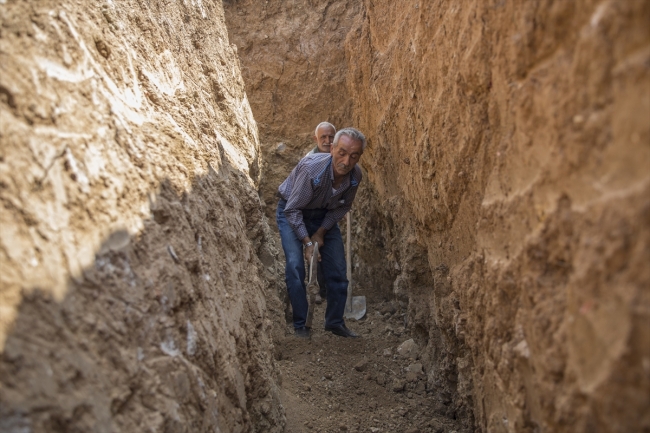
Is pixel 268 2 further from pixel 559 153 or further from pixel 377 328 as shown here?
pixel 559 153

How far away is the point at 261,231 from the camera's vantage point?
180 inches

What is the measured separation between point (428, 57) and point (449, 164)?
30.4 inches

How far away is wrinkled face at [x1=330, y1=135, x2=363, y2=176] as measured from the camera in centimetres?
473

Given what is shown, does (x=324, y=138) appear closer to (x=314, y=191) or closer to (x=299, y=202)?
(x=314, y=191)

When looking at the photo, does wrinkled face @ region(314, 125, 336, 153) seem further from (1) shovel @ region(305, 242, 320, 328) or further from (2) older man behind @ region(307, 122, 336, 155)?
(1) shovel @ region(305, 242, 320, 328)

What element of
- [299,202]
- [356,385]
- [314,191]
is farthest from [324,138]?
[356,385]

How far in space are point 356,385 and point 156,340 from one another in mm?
2356

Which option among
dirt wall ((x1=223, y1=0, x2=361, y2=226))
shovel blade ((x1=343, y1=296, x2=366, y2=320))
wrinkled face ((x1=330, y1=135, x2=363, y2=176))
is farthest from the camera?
dirt wall ((x1=223, y1=0, x2=361, y2=226))

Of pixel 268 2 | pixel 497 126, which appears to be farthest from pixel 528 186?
pixel 268 2

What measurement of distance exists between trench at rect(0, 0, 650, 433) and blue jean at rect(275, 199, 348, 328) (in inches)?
18.7

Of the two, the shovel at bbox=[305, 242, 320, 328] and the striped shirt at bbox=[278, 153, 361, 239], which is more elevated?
the striped shirt at bbox=[278, 153, 361, 239]

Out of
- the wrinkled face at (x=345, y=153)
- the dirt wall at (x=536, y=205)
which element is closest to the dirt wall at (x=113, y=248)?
the dirt wall at (x=536, y=205)

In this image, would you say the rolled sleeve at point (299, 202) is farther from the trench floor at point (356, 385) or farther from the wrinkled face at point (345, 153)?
the trench floor at point (356, 385)

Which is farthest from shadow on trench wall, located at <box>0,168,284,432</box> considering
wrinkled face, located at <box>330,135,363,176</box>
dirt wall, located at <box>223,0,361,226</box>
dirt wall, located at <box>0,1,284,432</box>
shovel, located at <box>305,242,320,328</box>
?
dirt wall, located at <box>223,0,361,226</box>
